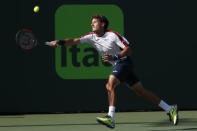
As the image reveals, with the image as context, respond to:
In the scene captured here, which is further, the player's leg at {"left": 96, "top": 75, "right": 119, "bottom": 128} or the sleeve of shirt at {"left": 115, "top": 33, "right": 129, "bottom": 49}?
the sleeve of shirt at {"left": 115, "top": 33, "right": 129, "bottom": 49}

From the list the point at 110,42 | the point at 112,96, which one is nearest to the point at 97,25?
the point at 110,42

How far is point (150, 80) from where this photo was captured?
9.85 m

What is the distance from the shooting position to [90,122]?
859 centimetres

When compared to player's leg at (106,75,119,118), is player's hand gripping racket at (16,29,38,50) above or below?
above

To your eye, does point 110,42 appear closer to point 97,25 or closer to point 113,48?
point 113,48

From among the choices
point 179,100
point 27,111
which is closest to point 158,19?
point 179,100

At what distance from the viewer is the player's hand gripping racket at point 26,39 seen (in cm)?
897

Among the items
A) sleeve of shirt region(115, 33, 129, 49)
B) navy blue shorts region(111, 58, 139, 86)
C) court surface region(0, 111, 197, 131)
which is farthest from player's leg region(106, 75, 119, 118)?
sleeve of shirt region(115, 33, 129, 49)

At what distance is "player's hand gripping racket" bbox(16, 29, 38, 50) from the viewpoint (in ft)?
29.4

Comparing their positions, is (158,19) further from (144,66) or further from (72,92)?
(72,92)

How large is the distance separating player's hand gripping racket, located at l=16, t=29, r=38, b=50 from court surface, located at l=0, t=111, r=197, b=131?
1150 mm

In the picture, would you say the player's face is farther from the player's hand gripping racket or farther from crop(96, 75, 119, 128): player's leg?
the player's hand gripping racket

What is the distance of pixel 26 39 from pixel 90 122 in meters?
1.67

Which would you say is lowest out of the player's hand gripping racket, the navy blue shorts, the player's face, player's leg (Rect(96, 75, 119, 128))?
player's leg (Rect(96, 75, 119, 128))
